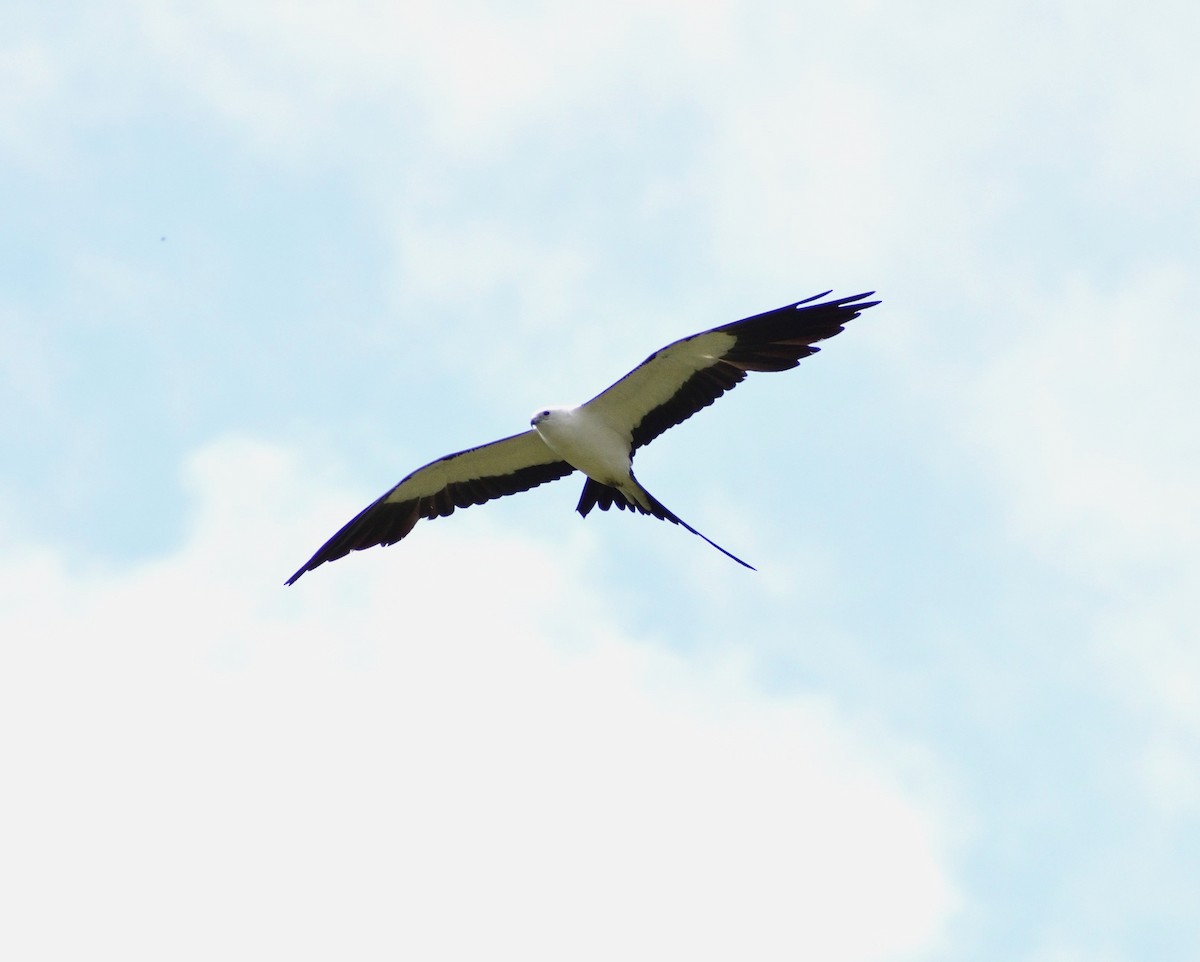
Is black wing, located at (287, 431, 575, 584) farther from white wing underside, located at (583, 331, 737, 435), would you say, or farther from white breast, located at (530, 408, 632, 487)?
white wing underside, located at (583, 331, 737, 435)

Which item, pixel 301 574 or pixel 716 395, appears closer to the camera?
pixel 716 395

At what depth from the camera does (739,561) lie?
41.1ft

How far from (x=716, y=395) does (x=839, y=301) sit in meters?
1.38

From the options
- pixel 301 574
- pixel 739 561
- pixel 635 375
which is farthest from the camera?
pixel 301 574

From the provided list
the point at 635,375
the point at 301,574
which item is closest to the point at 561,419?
the point at 635,375

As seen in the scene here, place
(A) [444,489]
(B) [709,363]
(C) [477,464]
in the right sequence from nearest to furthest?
(B) [709,363] < (C) [477,464] < (A) [444,489]

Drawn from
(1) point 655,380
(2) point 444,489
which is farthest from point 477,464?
(1) point 655,380

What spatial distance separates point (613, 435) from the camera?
13.9m

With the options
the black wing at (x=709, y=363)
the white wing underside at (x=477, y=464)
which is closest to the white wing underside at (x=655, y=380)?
the black wing at (x=709, y=363)

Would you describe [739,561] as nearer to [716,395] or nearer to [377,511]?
[716,395]

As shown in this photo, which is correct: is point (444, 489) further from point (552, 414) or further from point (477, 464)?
point (552, 414)

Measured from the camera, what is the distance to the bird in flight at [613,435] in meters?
12.9

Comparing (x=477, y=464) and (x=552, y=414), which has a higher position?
(x=477, y=464)

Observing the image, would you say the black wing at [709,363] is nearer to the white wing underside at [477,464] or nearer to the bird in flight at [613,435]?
the bird in flight at [613,435]
